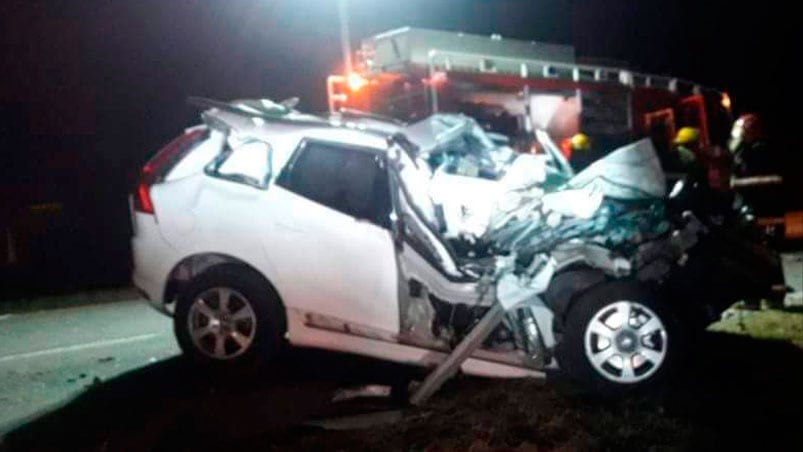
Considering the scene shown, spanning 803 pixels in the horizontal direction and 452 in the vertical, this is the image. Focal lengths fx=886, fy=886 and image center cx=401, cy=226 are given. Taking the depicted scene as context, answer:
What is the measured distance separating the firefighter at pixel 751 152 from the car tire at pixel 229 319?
482 cm

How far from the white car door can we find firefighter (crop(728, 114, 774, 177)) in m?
4.11

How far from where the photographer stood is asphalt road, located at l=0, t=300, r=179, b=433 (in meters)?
5.94

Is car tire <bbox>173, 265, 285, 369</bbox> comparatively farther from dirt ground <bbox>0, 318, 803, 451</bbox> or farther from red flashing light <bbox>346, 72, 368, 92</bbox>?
red flashing light <bbox>346, 72, 368, 92</bbox>

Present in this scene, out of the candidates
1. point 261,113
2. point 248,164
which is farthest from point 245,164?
point 261,113

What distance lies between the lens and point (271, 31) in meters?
31.6

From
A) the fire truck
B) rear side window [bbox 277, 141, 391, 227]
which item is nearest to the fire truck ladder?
the fire truck

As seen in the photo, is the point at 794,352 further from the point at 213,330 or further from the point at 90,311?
the point at 90,311

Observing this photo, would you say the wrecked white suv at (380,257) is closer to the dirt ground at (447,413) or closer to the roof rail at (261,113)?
the roof rail at (261,113)

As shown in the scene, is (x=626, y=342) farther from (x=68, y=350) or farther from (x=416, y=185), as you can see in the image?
(x=68, y=350)

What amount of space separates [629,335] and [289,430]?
2.12 m

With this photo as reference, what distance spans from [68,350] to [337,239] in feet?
10.1

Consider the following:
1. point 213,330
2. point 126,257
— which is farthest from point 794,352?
point 126,257

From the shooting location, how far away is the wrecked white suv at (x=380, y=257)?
5.46 m

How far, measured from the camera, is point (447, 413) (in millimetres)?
4953
